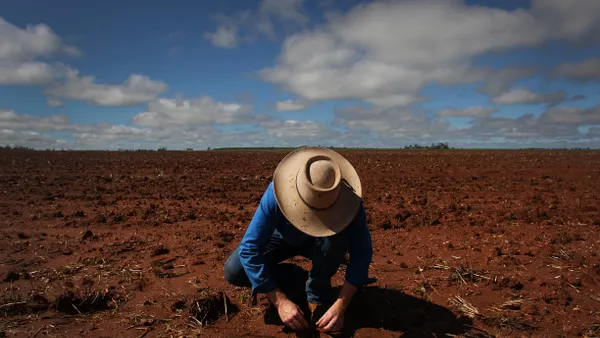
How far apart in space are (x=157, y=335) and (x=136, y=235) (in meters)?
3.07

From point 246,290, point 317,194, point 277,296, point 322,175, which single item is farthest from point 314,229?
point 246,290

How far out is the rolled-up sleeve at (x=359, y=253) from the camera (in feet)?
8.91

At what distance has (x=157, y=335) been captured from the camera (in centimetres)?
302

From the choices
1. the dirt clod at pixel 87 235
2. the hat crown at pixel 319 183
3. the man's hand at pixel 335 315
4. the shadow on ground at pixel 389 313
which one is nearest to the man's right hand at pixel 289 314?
the man's hand at pixel 335 315

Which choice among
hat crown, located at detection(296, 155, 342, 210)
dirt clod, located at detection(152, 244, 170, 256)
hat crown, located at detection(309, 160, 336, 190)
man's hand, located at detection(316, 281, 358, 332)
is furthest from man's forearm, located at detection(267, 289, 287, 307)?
dirt clod, located at detection(152, 244, 170, 256)

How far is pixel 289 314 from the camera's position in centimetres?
262

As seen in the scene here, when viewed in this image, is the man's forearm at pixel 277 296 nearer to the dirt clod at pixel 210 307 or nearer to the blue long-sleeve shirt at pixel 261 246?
the blue long-sleeve shirt at pixel 261 246

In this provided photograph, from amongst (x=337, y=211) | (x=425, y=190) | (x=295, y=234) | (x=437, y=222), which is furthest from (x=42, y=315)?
(x=425, y=190)

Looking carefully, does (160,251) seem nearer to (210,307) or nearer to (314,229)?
(210,307)

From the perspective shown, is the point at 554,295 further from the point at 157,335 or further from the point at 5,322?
the point at 5,322

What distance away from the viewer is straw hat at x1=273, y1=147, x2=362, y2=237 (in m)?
2.37

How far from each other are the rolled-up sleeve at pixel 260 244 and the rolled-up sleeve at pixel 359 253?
56 cm

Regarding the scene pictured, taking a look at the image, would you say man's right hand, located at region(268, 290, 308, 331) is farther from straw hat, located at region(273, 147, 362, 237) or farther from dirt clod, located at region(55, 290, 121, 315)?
dirt clod, located at region(55, 290, 121, 315)

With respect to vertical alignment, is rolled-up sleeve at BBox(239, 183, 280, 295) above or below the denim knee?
above
